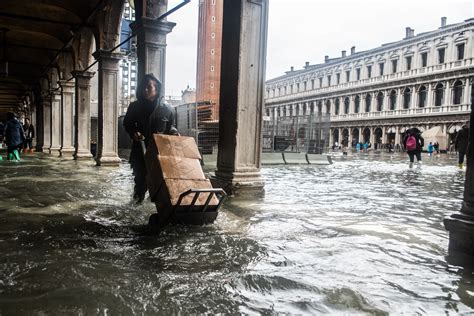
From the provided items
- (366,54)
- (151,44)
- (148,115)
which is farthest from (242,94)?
(366,54)

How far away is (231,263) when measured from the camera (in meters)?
2.65

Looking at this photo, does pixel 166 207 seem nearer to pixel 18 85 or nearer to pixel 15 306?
pixel 15 306

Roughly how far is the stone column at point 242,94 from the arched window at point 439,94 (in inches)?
1575

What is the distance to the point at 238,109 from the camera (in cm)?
571

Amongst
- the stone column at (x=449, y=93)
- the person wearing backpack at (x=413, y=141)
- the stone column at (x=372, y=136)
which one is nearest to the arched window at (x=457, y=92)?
the stone column at (x=449, y=93)

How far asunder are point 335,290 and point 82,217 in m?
2.92

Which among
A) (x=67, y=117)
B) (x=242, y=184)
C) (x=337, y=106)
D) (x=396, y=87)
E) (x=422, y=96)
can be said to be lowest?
(x=242, y=184)

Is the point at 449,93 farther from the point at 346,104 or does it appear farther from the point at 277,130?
the point at 277,130

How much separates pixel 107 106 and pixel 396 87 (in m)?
41.6

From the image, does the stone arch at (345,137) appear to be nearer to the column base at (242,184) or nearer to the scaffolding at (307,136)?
the scaffolding at (307,136)

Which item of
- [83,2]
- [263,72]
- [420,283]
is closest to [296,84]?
[83,2]

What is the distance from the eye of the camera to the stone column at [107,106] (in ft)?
36.5

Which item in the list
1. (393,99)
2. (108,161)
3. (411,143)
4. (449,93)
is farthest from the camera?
(393,99)

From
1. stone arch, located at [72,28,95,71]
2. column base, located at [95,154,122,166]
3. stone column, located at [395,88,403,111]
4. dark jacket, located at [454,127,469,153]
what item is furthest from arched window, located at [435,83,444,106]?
column base, located at [95,154,122,166]
